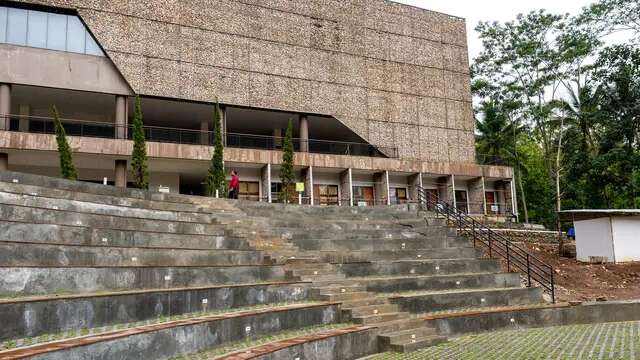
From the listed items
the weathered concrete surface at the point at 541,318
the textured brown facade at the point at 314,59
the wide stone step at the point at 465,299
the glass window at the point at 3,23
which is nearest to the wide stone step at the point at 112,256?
the wide stone step at the point at 465,299

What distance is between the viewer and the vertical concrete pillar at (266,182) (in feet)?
84.7

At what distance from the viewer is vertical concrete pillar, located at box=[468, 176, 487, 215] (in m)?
31.8

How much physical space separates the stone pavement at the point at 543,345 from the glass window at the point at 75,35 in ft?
66.6

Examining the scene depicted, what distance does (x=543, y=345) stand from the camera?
893 cm

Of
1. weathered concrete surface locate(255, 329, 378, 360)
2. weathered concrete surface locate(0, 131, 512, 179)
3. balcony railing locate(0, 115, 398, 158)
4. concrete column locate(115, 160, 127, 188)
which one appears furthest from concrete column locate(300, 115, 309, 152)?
weathered concrete surface locate(255, 329, 378, 360)

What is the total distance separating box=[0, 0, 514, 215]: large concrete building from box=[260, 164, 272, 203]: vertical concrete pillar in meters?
0.10

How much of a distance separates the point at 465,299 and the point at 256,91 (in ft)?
57.1

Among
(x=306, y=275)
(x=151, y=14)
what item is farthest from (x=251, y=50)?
(x=306, y=275)

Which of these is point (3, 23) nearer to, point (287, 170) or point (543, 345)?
point (287, 170)

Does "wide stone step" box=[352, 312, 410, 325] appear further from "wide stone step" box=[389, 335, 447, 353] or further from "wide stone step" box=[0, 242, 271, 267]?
"wide stone step" box=[0, 242, 271, 267]

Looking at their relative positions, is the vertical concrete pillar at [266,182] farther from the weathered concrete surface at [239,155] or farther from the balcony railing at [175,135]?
the balcony railing at [175,135]

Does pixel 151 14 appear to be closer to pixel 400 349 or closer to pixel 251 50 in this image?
pixel 251 50

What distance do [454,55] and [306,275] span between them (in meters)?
25.3

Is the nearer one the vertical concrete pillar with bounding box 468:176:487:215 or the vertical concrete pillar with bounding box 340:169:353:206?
the vertical concrete pillar with bounding box 340:169:353:206
